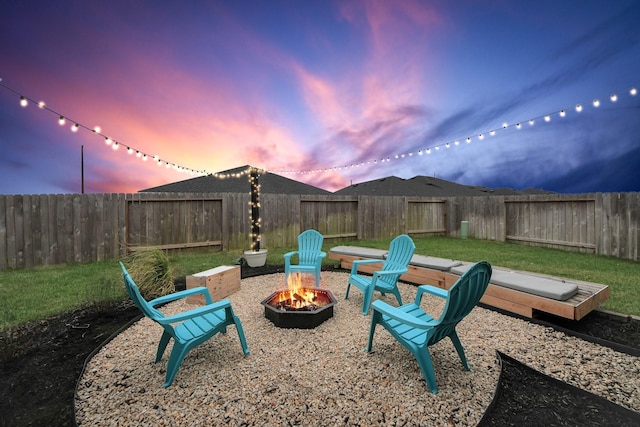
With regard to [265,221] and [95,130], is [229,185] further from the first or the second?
[95,130]

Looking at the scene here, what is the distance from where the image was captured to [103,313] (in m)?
2.78

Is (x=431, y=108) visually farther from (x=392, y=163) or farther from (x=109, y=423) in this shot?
(x=109, y=423)

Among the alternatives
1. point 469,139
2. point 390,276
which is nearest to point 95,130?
point 390,276

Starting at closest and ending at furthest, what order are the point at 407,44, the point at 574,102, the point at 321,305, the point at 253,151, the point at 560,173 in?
the point at 321,305, the point at 574,102, the point at 407,44, the point at 253,151, the point at 560,173

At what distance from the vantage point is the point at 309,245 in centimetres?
414

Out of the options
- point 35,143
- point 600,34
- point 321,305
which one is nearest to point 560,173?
point 600,34

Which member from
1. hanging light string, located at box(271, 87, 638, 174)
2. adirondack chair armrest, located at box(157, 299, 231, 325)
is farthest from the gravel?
hanging light string, located at box(271, 87, 638, 174)

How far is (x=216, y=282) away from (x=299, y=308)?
4.19 ft

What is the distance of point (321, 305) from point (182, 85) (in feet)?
18.5

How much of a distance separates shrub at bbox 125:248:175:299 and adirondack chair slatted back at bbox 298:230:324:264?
1.91m

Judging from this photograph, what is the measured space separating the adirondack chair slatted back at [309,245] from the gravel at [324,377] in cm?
163

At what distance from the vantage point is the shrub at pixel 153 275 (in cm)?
329

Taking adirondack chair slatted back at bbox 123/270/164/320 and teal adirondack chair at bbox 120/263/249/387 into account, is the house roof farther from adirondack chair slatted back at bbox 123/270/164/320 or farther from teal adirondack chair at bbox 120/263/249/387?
adirondack chair slatted back at bbox 123/270/164/320

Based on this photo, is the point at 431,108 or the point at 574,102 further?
the point at 431,108
